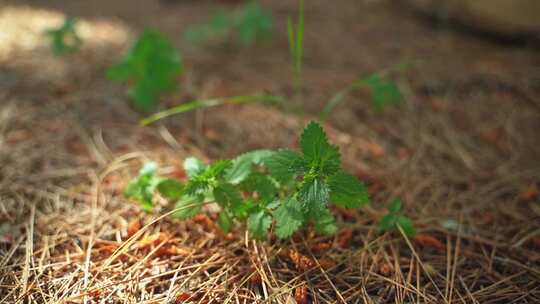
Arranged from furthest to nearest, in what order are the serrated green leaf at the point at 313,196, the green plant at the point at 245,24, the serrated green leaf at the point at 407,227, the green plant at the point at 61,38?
the green plant at the point at 245,24 < the green plant at the point at 61,38 < the serrated green leaf at the point at 407,227 < the serrated green leaf at the point at 313,196

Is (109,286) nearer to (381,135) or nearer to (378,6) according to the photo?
(381,135)

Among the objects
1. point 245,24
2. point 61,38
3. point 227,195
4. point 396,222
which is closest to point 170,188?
point 227,195

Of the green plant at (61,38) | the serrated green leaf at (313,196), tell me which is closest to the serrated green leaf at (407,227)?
the serrated green leaf at (313,196)

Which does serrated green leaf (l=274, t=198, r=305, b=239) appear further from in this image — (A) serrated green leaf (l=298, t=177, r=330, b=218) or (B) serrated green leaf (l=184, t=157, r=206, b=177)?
(B) serrated green leaf (l=184, t=157, r=206, b=177)

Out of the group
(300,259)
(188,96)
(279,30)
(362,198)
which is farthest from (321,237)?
(279,30)

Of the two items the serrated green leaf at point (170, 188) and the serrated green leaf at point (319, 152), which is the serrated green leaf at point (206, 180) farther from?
the serrated green leaf at point (319, 152)

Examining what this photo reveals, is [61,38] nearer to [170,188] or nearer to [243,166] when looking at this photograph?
[170,188]

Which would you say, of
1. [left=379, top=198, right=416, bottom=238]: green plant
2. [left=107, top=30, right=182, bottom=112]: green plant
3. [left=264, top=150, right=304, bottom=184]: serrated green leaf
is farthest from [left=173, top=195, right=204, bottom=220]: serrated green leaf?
[left=107, top=30, right=182, bottom=112]: green plant
